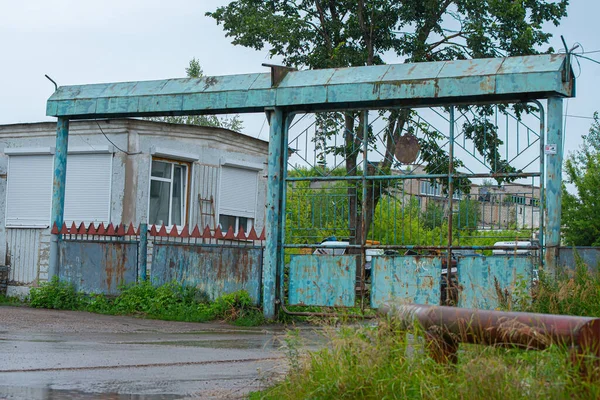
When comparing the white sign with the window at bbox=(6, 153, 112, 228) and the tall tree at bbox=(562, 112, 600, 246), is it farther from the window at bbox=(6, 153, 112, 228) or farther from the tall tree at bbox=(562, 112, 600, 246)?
the tall tree at bbox=(562, 112, 600, 246)

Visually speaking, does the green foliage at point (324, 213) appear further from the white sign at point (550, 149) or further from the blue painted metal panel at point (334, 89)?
the white sign at point (550, 149)

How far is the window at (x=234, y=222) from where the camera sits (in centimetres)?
2206

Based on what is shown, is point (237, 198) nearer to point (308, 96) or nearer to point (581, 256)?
point (308, 96)

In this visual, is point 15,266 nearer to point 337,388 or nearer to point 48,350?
point 48,350

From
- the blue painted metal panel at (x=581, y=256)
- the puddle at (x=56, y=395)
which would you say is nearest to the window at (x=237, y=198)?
the blue painted metal panel at (x=581, y=256)

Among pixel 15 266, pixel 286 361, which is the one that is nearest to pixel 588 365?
pixel 286 361

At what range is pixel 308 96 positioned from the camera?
1322 centimetres

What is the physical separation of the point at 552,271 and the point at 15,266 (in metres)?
12.6

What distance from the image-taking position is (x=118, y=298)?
49.3ft

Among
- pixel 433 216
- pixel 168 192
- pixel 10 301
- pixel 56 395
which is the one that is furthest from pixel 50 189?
pixel 56 395

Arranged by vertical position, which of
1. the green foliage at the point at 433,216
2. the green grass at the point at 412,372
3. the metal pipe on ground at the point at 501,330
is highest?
the green foliage at the point at 433,216

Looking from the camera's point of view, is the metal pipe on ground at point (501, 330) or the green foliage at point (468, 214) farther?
the green foliage at point (468, 214)

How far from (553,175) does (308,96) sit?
3.96 m

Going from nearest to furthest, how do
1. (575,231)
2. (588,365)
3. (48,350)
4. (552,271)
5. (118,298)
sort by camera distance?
(588,365) → (48,350) → (552,271) → (118,298) → (575,231)
